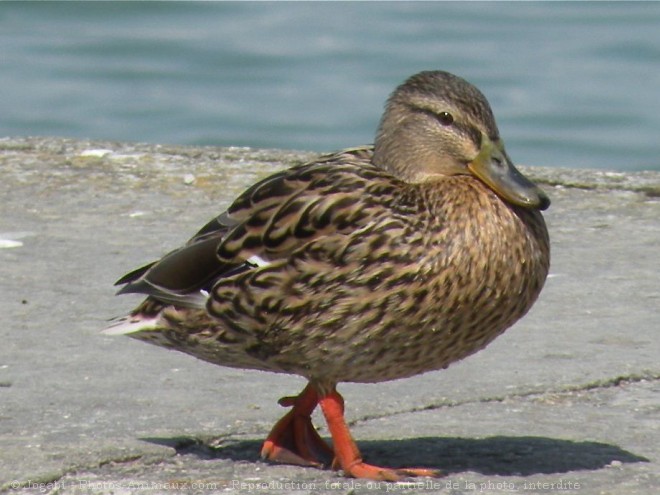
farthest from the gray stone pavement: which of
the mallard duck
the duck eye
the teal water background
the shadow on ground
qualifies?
the teal water background

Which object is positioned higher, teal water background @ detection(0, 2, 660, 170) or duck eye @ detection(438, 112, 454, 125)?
duck eye @ detection(438, 112, 454, 125)

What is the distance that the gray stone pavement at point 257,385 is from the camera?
4.50m

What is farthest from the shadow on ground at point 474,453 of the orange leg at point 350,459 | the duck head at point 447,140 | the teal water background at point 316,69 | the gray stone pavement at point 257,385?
the teal water background at point 316,69

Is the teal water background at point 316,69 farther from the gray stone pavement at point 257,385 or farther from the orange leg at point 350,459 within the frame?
the orange leg at point 350,459

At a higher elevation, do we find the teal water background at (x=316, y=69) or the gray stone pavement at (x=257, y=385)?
the gray stone pavement at (x=257, y=385)

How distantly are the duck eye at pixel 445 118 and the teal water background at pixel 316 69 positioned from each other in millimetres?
11024

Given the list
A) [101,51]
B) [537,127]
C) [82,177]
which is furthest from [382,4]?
[82,177]

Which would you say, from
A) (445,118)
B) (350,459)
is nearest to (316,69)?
(445,118)

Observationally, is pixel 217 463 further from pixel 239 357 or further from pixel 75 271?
pixel 75 271

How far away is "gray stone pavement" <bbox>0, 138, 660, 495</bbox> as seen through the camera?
14.8ft

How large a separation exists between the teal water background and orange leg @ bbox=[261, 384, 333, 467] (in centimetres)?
1104

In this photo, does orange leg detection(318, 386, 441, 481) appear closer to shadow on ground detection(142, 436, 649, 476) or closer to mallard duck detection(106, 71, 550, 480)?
mallard duck detection(106, 71, 550, 480)

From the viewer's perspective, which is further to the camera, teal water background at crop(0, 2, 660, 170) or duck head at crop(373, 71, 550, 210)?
teal water background at crop(0, 2, 660, 170)

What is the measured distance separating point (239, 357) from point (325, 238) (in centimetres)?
45
